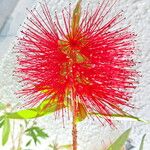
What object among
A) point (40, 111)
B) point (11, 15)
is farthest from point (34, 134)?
point (40, 111)

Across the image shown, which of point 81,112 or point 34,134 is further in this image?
point 34,134

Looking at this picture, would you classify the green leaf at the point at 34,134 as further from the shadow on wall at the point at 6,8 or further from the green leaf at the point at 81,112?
the green leaf at the point at 81,112

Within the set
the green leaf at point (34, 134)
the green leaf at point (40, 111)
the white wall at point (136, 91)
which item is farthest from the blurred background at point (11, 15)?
the green leaf at point (40, 111)

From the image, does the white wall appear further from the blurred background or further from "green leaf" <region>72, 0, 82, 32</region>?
"green leaf" <region>72, 0, 82, 32</region>

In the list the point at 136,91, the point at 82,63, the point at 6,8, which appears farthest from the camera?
the point at 136,91

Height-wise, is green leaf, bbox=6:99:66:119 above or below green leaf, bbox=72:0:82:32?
below

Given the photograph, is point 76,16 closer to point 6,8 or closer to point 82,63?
point 82,63

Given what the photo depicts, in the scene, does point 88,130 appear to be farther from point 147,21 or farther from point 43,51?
point 43,51

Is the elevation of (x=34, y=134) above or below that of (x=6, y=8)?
below

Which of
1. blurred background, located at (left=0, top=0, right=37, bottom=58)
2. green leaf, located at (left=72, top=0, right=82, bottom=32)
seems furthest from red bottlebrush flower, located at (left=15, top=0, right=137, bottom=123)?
blurred background, located at (left=0, top=0, right=37, bottom=58)

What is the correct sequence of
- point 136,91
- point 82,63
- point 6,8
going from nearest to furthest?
point 82,63, point 6,8, point 136,91

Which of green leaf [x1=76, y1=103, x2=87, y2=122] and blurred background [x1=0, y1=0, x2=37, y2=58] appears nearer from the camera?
green leaf [x1=76, y1=103, x2=87, y2=122]
